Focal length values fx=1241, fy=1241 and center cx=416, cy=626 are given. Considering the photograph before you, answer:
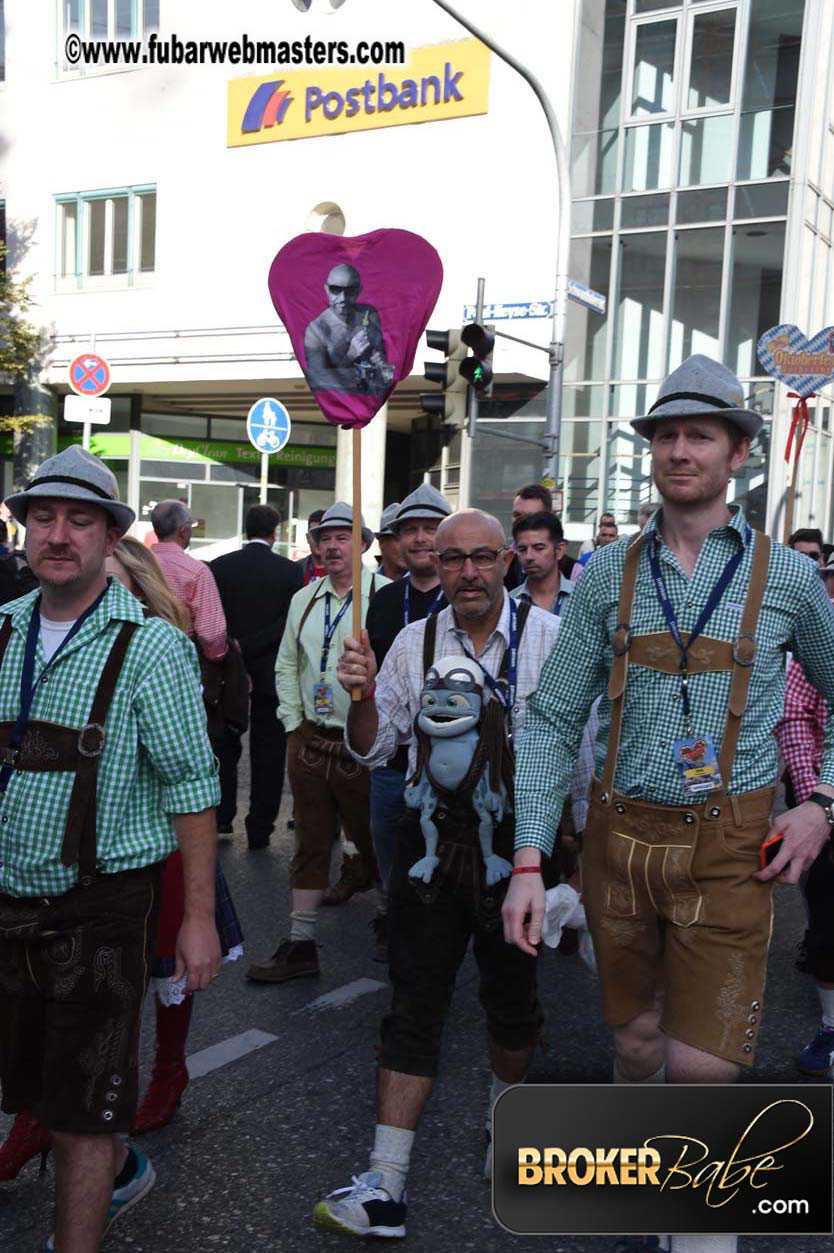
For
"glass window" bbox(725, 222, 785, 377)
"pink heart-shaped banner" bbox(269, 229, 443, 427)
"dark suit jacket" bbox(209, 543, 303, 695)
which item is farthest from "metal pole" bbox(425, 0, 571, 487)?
"pink heart-shaped banner" bbox(269, 229, 443, 427)

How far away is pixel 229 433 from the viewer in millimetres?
29422

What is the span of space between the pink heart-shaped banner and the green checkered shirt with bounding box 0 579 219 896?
1187 millimetres

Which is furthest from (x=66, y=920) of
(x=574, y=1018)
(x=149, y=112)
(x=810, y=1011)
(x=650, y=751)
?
(x=149, y=112)

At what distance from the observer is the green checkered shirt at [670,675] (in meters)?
2.77

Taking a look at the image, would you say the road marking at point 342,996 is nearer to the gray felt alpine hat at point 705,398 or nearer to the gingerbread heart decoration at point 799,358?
the gray felt alpine hat at point 705,398

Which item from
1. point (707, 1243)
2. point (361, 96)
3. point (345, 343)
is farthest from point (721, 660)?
point (361, 96)

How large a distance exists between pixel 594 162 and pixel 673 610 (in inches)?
808

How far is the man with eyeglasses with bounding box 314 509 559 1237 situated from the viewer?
3254 millimetres

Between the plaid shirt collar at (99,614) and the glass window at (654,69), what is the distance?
20384 millimetres

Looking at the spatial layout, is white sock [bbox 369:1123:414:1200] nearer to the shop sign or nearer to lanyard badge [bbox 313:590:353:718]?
lanyard badge [bbox 313:590:353:718]

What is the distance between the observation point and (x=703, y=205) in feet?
67.6

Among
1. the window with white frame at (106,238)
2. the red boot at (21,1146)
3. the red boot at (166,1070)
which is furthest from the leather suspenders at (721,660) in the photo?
the window with white frame at (106,238)

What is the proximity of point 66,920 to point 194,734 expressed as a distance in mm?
491

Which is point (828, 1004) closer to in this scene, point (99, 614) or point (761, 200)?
point (99, 614)
